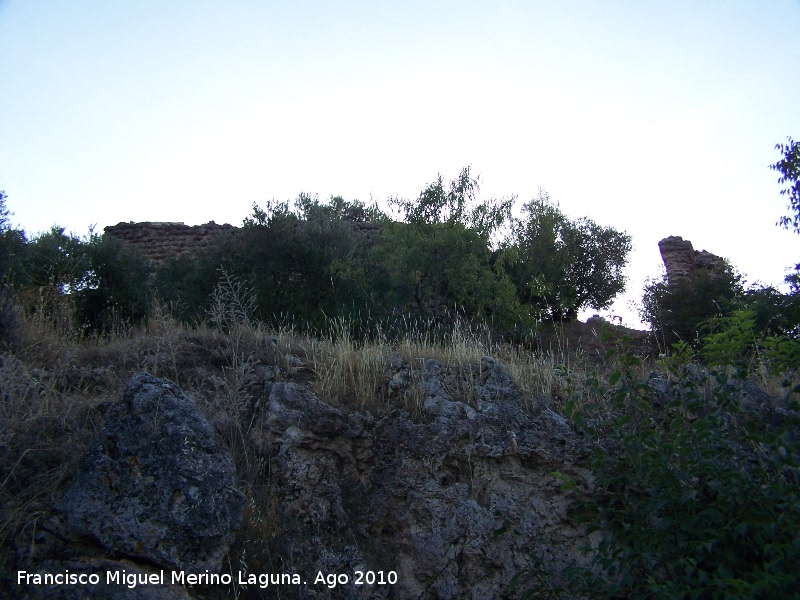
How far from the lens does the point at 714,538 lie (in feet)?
10.7

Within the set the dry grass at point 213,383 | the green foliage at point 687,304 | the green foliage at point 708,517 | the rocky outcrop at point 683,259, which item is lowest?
the green foliage at point 708,517

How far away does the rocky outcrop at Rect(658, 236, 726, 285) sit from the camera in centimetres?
1516

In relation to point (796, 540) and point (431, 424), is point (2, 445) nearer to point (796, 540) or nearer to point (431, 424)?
point (431, 424)

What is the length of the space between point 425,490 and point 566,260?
11.4 m

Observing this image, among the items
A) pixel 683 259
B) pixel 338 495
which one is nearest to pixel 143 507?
pixel 338 495

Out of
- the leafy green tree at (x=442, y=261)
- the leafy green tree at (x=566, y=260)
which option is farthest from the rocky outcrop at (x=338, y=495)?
the leafy green tree at (x=566, y=260)

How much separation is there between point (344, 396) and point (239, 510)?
163 cm

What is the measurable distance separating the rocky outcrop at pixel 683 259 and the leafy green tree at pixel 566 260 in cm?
94

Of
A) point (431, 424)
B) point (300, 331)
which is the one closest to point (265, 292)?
point (300, 331)

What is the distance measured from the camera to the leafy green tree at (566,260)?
1438 centimetres

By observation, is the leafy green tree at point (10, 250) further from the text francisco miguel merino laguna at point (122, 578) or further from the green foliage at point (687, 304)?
the green foliage at point (687, 304)

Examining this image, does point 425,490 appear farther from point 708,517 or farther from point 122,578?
point 122,578

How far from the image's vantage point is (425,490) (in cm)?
466

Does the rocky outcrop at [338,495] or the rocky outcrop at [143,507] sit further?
the rocky outcrop at [338,495]
